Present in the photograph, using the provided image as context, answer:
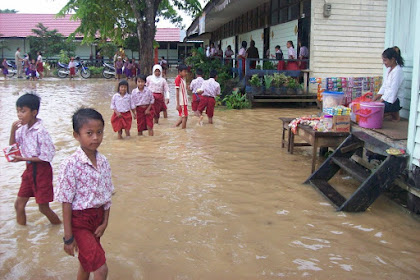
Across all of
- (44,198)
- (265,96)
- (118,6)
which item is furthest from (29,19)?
(44,198)

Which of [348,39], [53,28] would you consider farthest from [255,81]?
[53,28]

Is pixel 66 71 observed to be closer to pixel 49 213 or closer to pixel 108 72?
pixel 108 72

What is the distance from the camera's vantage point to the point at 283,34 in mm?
15344

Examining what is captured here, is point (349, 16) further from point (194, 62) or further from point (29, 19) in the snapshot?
point (29, 19)

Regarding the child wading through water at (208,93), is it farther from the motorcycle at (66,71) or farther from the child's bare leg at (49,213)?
the motorcycle at (66,71)

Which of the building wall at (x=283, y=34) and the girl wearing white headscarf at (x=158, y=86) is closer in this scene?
the girl wearing white headscarf at (x=158, y=86)

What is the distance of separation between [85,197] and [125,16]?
1940 cm

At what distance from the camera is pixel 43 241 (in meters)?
3.77

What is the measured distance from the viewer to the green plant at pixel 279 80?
12859 mm

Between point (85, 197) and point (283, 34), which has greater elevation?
point (283, 34)

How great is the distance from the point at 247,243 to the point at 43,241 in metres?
1.82

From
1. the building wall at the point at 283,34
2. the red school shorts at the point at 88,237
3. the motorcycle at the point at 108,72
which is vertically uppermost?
the building wall at the point at 283,34

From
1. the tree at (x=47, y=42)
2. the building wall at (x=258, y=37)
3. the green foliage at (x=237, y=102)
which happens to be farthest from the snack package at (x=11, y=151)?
the tree at (x=47, y=42)

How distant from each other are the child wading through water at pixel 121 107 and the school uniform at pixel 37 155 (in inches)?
167
